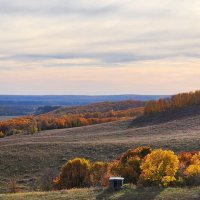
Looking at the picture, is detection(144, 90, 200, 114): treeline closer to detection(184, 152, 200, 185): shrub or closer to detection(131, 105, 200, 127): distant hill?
detection(131, 105, 200, 127): distant hill

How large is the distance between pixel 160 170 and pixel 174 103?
105421 mm

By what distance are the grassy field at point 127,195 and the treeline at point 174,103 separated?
10268 centimetres

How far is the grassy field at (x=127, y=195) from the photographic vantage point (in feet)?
75.9

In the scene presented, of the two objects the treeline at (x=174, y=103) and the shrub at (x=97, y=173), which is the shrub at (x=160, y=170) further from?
the treeline at (x=174, y=103)

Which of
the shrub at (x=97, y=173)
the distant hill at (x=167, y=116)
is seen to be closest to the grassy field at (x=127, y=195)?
the shrub at (x=97, y=173)

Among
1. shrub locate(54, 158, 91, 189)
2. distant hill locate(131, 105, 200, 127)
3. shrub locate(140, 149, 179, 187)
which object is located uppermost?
shrub locate(140, 149, 179, 187)

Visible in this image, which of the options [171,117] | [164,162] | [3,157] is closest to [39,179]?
[3,157]

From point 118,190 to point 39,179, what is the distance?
1262 inches

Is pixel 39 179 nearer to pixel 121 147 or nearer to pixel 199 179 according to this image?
pixel 121 147

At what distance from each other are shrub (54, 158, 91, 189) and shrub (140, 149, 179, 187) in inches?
577

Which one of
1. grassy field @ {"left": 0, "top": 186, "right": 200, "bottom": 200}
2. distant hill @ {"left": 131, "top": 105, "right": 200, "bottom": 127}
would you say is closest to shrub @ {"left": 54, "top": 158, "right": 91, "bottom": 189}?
grassy field @ {"left": 0, "top": 186, "right": 200, "bottom": 200}

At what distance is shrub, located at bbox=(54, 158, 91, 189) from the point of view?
41.2m

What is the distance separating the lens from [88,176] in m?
42.1

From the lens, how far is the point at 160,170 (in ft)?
85.7
